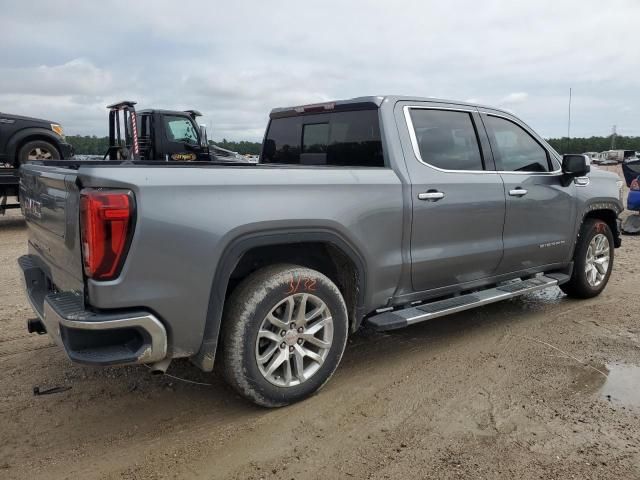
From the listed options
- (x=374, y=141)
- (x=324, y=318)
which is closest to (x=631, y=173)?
(x=374, y=141)

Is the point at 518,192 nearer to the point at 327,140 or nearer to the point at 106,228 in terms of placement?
the point at 327,140

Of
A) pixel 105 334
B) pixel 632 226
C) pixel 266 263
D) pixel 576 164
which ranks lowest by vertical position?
pixel 632 226

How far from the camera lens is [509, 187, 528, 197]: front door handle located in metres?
4.44

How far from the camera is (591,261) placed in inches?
219

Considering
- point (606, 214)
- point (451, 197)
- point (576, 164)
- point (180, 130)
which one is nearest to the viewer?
point (451, 197)

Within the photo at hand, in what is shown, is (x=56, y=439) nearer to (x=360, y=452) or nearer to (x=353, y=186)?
(x=360, y=452)

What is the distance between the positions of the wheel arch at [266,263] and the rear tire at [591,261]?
2924mm

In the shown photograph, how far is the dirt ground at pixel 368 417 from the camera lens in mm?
2703

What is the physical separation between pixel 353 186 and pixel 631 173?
10.4 meters

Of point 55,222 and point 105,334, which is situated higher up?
point 55,222

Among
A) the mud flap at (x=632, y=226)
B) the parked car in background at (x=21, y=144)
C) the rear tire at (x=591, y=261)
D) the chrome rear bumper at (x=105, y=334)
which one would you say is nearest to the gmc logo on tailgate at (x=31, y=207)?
the chrome rear bumper at (x=105, y=334)

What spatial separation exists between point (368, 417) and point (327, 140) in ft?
7.13

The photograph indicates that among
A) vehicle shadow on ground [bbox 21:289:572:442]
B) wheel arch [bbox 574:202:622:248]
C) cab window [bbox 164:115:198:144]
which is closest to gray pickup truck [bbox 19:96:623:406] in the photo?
vehicle shadow on ground [bbox 21:289:572:442]

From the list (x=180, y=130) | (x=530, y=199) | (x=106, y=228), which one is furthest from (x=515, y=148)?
(x=180, y=130)
